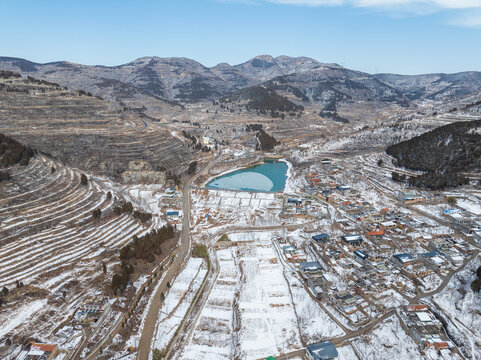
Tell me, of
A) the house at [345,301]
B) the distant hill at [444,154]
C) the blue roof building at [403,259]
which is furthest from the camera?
the distant hill at [444,154]

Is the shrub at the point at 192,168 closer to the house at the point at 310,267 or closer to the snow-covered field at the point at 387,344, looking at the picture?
the house at the point at 310,267

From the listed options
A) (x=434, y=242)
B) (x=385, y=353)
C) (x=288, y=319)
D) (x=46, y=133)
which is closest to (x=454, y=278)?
(x=434, y=242)

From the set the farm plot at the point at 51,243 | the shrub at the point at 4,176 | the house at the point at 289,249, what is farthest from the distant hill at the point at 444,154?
the shrub at the point at 4,176

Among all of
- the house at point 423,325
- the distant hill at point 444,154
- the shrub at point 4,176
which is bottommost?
the house at point 423,325

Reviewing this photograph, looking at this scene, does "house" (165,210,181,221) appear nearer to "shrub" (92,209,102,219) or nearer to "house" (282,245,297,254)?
"shrub" (92,209,102,219)

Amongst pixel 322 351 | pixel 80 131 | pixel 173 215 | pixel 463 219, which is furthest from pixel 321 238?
pixel 80 131

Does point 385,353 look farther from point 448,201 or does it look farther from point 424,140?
point 424,140

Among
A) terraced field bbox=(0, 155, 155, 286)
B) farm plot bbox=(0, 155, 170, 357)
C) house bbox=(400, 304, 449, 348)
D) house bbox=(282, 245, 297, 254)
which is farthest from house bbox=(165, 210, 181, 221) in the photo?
house bbox=(400, 304, 449, 348)
